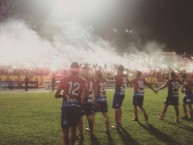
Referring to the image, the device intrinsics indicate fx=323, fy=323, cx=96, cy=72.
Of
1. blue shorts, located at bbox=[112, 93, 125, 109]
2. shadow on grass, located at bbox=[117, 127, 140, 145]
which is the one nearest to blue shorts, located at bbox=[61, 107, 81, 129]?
shadow on grass, located at bbox=[117, 127, 140, 145]

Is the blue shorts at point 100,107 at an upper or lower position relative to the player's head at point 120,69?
lower

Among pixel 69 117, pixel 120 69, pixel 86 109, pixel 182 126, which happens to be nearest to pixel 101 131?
pixel 86 109

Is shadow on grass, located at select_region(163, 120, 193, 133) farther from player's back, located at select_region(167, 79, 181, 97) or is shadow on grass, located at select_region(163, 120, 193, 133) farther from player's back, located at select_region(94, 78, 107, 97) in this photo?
player's back, located at select_region(94, 78, 107, 97)

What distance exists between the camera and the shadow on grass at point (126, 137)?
11.0 m

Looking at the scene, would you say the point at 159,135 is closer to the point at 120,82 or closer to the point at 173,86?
the point at 120,82

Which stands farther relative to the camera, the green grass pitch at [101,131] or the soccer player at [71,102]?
the green grass pitch at [101,131]

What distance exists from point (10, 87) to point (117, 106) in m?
30.4

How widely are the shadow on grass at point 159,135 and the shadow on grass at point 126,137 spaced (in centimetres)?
101

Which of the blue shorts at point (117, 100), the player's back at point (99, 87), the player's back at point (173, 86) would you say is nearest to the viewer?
the player's back at point (99, 87)

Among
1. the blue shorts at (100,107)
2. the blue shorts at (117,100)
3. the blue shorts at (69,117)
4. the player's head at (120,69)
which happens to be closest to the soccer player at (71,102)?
the blue shorts at (69,117)

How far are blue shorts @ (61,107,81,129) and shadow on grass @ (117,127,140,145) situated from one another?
3.06m

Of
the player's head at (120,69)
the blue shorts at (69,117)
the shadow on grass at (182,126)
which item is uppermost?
the player's head at (120,69)

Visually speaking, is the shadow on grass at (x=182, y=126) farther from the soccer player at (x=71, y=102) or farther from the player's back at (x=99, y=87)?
the soccer player at (x=71, y=102)

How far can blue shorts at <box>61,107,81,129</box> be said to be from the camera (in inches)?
332
